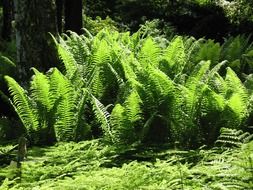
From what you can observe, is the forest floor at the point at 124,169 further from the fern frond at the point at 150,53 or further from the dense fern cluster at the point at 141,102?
the fern frond at the point at 150,53

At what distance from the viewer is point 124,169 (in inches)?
148

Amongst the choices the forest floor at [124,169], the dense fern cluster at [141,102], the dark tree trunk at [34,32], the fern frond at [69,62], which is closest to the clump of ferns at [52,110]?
the dense fern cluster at [141,102]

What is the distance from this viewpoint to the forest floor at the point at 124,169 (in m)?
3.28

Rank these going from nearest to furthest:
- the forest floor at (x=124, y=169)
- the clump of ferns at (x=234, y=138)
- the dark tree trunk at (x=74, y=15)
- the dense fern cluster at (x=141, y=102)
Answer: the forest floor at (x=124, y=169) → the clump of ferns at (x=234, y=138) → the dense fern cluster at (x=141, y=102) → the dark tree trunk at (x=74, y=15)

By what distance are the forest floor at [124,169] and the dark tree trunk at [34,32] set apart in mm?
1584

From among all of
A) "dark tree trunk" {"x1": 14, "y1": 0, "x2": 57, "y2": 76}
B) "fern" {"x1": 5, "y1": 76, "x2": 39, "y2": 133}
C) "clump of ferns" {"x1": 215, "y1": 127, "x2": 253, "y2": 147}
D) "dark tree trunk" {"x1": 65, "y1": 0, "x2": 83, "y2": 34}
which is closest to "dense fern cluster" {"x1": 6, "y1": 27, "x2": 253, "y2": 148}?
"fern" {"x1": 5, "y1": 76, "x2": 39, "y2": 133}

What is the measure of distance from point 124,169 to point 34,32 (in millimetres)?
2790

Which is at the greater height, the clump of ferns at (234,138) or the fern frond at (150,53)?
the fern frond at (150,53)

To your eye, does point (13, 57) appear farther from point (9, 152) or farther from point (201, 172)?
point (201, 172)

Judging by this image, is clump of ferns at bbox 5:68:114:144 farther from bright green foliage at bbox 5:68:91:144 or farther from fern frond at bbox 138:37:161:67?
fern frond at bbox 138:37:161:67

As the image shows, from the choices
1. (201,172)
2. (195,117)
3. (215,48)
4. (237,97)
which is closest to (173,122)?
(195,117)

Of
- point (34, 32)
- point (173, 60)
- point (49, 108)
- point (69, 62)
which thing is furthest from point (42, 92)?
point (173, 60)

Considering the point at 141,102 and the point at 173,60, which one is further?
the point at 173,60

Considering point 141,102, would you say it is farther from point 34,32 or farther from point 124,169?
point 34,32
